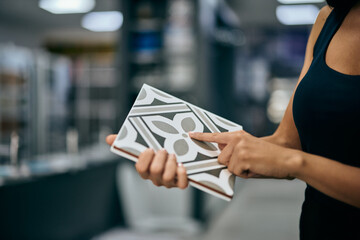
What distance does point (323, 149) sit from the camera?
0.88m

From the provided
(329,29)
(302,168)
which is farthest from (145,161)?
(329,29)

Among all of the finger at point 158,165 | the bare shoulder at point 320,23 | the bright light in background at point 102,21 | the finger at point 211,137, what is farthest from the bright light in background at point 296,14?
the finger at point 158,165

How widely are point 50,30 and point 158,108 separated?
1157 centimetres

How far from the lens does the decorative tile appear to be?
2.90ft

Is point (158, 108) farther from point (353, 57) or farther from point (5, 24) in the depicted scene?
point (5, 24)

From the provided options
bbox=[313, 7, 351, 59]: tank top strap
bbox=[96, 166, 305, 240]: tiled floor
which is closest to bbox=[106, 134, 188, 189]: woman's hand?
bbox=[313, 7, 351, 59]: tank top strap

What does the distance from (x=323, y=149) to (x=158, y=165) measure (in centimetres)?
38

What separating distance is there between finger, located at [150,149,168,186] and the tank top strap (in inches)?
17.5

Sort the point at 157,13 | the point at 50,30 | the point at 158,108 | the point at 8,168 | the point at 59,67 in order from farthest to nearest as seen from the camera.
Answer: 1. the point at 50,30
2. the point at 59,67
3. the point at 157,13
4. the point at 8,168
5. the point at 158,108

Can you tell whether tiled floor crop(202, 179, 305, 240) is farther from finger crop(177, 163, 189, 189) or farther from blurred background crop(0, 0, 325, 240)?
finger crop(177, 163, 189, 189)

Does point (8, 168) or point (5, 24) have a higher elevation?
point (5, 24)

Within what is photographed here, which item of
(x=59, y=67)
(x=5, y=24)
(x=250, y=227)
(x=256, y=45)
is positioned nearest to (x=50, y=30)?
(x=5, y=24)

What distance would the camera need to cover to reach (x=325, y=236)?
2.89 feet

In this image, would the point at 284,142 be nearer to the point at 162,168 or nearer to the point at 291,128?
the point at 291,128
